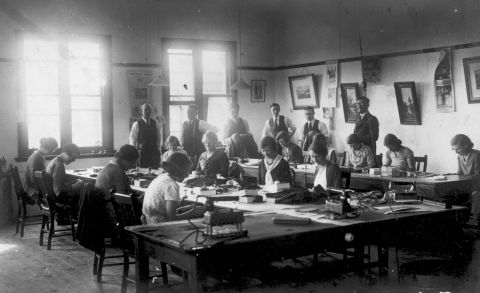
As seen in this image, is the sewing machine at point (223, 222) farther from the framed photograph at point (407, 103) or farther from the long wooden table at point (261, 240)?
the framed photograph at point (407, 103)

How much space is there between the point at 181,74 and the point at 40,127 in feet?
10.0

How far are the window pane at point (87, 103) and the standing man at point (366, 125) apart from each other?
4.74 metres

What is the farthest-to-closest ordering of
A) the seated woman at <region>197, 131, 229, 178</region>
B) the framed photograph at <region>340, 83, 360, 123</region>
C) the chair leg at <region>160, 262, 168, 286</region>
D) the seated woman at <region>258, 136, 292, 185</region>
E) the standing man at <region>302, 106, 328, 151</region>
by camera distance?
the standing man at <region>302, 106, 328, 151</region>
the framed photograph at <region>340, 83, 360, 123</region>
the seated woman at <region>197, 131, 229, 178</region>
the seated woman at <region>258, 136, 292, 185</region>
the chair leg at <region>160, 262, 168, 286</region>

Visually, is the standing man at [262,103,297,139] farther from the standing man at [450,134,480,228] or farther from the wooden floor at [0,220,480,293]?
the wooden floor at [0,220,480,293]

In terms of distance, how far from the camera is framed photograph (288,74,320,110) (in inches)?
488

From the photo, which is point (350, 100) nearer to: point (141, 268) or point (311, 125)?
point (311, 125)

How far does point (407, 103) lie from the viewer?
10.3 metres

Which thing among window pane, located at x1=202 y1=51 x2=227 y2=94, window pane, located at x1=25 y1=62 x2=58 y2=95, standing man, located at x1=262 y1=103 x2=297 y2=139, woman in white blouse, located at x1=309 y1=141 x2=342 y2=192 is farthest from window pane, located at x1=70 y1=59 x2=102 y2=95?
woman in white blouse, located at x1=309 y1=141 x2=342 y2=192

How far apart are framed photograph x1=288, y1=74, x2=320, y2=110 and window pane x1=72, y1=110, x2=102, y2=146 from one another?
4156 mm

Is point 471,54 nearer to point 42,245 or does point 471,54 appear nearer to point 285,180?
point 285,180

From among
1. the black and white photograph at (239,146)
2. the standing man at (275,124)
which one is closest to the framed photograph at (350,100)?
the black and white photograph at (239,146)

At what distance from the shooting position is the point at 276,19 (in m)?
13.2

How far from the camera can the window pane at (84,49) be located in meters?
10.9

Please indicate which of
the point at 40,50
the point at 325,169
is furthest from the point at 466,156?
the point at 40,50
